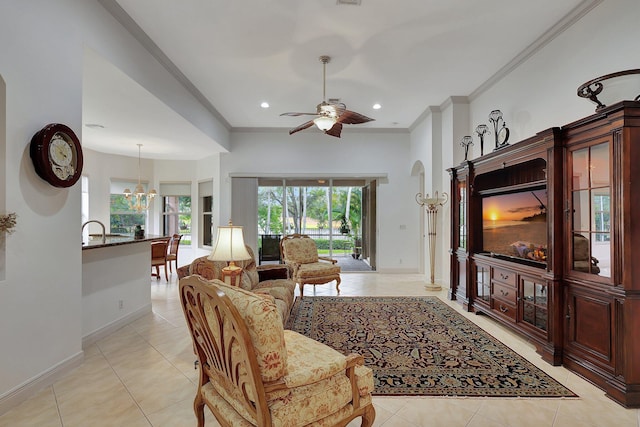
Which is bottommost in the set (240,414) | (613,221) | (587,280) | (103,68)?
(240,414)

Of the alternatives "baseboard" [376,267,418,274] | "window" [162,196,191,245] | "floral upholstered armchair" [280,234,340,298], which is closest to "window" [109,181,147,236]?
"window" [162,196,191,245]

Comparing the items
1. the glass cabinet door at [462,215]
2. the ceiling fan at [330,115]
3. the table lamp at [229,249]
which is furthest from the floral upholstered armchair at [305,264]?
the table lamp at [229,249]

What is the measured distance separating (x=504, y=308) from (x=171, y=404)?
3396 millimetres

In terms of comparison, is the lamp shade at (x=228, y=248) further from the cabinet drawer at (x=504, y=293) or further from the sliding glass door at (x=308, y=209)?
the sliding glass door at (x=308, y=209)

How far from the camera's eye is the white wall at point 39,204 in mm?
2172

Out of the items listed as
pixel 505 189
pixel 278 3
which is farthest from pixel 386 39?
pixel 505 189

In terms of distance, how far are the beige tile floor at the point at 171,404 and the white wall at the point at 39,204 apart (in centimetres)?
24

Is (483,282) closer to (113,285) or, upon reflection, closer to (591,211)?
(591,211)

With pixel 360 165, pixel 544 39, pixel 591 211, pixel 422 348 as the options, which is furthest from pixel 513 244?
pixel 360 165

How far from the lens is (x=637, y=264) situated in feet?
7.38

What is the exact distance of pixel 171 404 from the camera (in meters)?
2.23

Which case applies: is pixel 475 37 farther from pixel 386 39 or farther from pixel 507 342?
pixel 507 342

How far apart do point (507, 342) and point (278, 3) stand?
159 inches

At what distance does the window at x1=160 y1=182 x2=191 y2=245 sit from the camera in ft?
27.3
